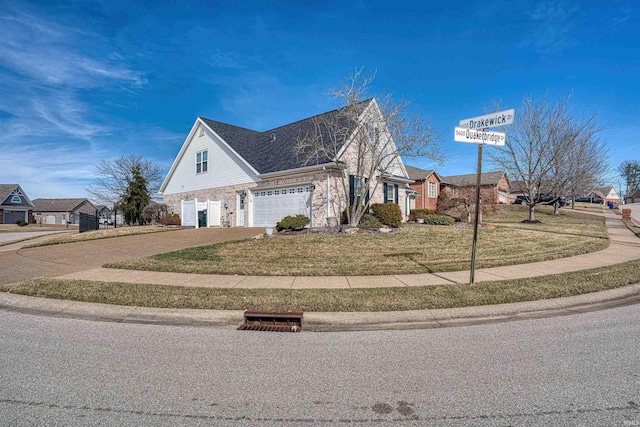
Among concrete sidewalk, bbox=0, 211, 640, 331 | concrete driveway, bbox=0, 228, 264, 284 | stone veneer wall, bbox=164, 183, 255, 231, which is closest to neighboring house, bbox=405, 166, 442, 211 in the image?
stone veneer wall, bbox=164, 183, 255, 231

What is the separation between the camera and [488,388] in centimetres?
313

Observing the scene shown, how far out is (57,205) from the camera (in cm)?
6669

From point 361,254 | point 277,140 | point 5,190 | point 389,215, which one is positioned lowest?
point 361,254

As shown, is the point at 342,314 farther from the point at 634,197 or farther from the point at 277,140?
the point at 634,197

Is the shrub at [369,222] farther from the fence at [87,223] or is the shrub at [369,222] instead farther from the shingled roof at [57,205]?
the shingled roof at [57,205]

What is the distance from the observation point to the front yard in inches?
341

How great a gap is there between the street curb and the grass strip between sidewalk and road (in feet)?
0.64

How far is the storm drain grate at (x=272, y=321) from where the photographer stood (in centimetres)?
495

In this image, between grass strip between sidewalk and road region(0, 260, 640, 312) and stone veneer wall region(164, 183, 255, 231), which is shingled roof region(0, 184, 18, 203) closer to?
stone veneer wall region(164, 183, 255, 231)

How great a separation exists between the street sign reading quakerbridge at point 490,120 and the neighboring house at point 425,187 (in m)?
25.3

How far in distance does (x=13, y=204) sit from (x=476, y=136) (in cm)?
6795

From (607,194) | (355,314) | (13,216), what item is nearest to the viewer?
(355,314)

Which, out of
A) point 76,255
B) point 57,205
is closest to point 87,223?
point 76,255

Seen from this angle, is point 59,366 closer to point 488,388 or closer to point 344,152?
point 488,388
